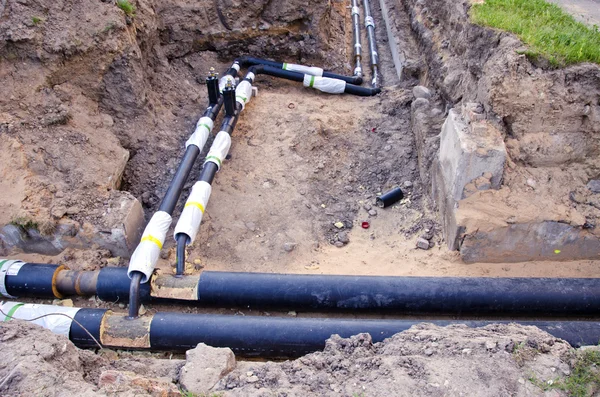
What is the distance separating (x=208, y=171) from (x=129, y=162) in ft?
4.27

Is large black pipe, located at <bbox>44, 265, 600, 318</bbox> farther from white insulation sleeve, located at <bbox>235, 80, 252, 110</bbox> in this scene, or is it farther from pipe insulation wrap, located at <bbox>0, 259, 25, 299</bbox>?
white insulation sleeve, located at <bbox>235, 80, 252, 110</bbox>

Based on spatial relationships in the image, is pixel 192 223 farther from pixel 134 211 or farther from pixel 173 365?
pixel 173 365

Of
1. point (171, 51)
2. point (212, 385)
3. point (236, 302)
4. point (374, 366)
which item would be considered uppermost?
point (171, 51)

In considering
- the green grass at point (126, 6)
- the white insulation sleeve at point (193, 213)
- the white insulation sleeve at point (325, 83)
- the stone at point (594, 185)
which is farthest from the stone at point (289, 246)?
the green grass at point (126, 6)

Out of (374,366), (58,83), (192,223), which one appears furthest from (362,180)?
(58,83)

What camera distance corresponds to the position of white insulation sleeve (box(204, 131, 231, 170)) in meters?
5.66

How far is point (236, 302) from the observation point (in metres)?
4.29

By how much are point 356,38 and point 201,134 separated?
5281 mm

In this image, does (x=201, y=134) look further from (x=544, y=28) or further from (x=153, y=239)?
(x=544, y=28)

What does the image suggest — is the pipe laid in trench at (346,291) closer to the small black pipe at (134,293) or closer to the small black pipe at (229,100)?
the small black pipe at (134,293)

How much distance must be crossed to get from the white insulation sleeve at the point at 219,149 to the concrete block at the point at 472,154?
9.11 ft

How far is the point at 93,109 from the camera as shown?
5883 mm

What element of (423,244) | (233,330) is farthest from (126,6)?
(423,244)

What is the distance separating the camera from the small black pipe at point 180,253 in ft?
14.4
